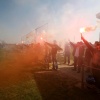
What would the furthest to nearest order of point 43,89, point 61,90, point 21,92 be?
1. point 43,89
2. point 61,90
3. point 21,92

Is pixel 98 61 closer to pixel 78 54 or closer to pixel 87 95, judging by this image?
pixel 87 95

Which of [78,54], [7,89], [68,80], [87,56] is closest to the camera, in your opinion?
[7,89]

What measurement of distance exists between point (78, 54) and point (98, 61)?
5.77 m

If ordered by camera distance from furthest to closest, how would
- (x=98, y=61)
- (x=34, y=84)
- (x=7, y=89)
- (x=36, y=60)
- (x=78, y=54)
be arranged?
1. (x=36, y=60)
2. (x=78, y=54)
3. (x=34, y=84)
4. (x=7, y=89)
5. (x=98, y=61)

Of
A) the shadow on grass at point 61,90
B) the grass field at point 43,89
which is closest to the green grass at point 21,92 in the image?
the grass field at point 43,89

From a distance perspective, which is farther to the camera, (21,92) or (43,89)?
(43,89)

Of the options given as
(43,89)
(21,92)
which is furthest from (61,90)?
(21,92)

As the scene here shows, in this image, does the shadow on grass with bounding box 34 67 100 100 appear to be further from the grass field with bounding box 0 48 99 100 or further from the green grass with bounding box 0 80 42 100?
the green grass with bounding box 0 80 42 100

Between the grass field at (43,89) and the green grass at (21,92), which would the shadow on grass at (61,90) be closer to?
the grass field at (43,89)

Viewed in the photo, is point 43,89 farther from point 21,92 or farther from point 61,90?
point 21,92

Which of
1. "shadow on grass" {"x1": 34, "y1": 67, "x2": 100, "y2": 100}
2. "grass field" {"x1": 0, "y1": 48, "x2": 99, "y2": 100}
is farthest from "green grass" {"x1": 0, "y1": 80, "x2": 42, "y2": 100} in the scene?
"shadow on grass" {"x1": 34, "y1": 67, "x2": 100, "y2": 100}

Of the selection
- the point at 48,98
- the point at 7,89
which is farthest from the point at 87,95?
the point at 7,89

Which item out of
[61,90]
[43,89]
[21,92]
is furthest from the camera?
[43,89]

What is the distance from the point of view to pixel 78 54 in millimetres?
16328
